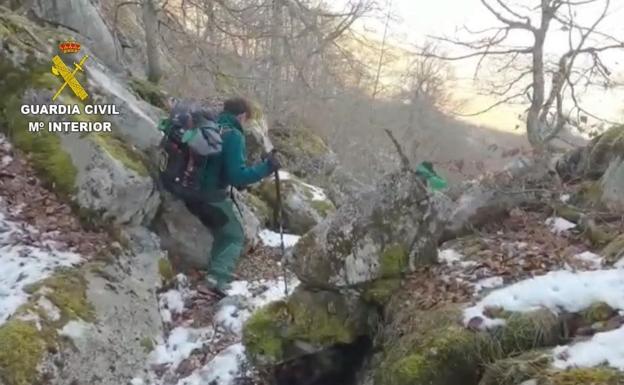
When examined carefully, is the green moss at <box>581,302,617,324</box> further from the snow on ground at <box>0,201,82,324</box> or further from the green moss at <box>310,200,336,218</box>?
the green moss at <box>310,200,336,218</box>

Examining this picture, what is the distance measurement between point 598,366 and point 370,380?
5.94 feet

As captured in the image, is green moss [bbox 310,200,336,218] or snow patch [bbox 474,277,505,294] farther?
green moss [bbox 310,200,336,218]

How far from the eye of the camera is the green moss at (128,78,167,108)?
390 inches

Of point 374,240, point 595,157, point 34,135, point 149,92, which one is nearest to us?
point 374,240

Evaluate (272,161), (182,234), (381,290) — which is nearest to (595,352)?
(381,290)

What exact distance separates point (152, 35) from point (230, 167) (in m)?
5.71

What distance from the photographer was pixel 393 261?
5.34 metres

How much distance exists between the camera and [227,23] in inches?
497

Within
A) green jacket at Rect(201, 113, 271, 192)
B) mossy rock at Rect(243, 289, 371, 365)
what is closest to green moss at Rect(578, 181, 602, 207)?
mossy rock at Rect(243, 289, 371, 365)

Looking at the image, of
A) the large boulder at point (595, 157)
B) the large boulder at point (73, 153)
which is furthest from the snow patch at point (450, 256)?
the large boulder at point (73, 153)

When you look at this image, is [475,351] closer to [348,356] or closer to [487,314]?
[487,314]

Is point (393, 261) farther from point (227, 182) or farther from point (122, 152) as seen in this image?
point (122, 152)

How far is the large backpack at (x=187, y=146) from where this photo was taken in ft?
20.6

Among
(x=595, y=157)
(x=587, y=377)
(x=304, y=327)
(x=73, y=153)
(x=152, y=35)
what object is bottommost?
(x=304, y=327)
